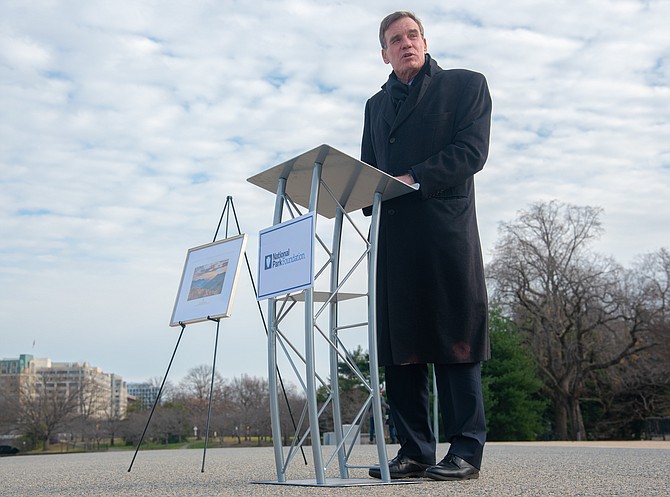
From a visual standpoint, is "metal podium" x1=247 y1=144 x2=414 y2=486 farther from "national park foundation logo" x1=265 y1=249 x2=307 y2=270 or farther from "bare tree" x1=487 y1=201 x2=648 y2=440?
"bare tree" x1=487 y1=201 x2=648 y2=440

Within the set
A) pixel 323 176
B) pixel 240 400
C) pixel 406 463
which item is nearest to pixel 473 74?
pixel 323 176

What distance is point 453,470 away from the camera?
3.50m

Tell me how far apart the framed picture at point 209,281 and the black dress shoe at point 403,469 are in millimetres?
2337

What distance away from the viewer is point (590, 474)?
404 cm

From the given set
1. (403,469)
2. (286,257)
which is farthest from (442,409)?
(286,257)

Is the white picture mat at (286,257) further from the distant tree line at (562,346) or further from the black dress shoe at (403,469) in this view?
the distant tree line at (562,346)

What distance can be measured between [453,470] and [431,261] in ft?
3.37

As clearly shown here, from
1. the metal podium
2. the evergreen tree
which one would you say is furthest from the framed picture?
the evergreen tree

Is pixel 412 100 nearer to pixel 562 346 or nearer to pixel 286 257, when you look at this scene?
pixel 286 257

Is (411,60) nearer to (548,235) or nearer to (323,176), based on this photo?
(323,176)

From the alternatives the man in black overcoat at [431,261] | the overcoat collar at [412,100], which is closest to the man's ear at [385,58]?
the man in black overcoat at [431,261]

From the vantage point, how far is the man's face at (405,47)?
393 cm

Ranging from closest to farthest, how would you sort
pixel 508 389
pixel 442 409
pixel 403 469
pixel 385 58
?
1. pixel 403 469
2. pixel 442 409
3. pixel 385 58
4. pixel 508 389

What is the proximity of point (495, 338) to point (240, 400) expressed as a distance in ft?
43.9
